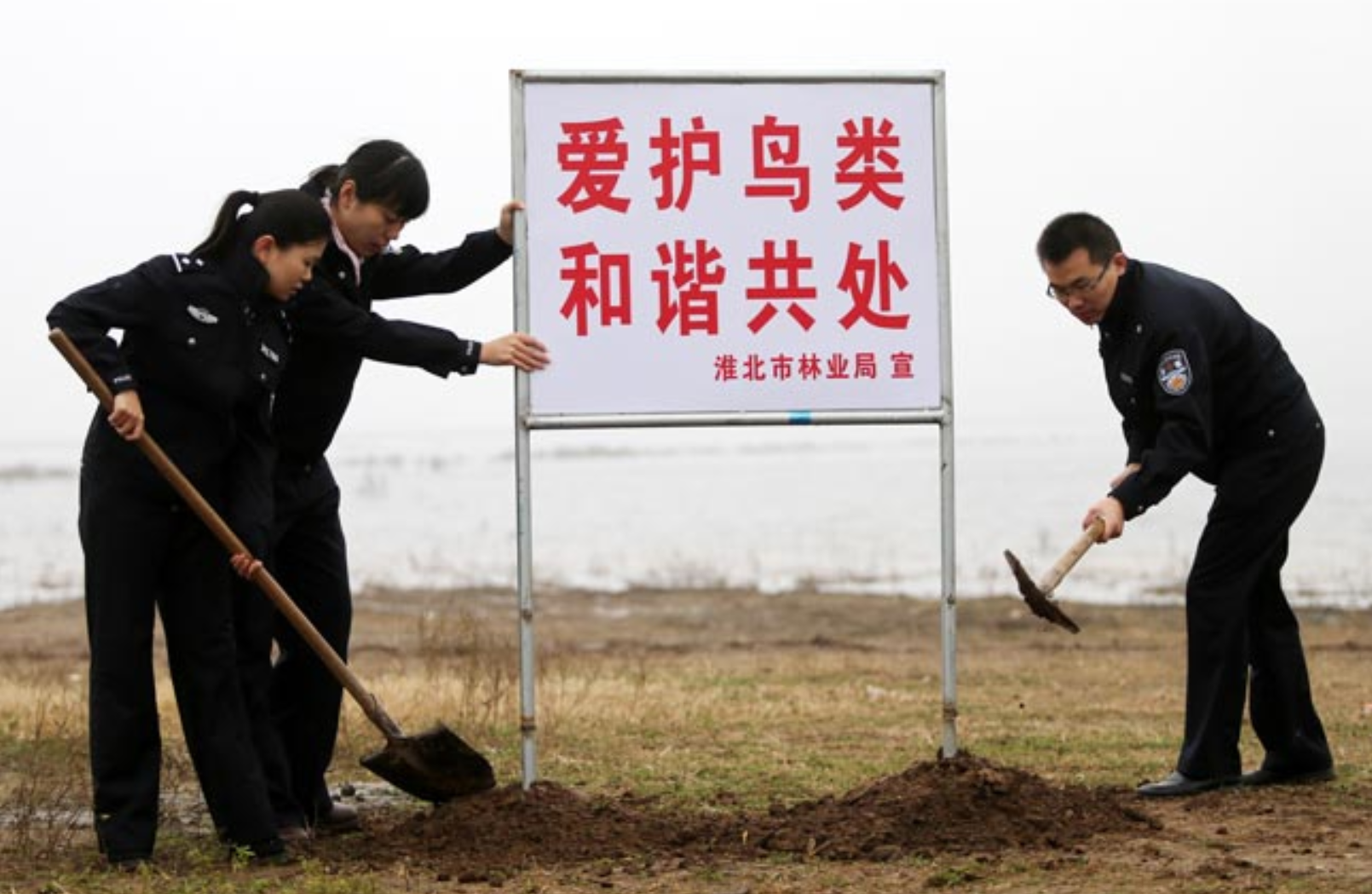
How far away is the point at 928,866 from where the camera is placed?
5.88m

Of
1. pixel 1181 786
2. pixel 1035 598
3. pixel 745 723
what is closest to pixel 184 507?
pixel 1035 598

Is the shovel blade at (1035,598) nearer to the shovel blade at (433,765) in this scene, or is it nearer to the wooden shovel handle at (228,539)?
the shovel blade at (433,765)

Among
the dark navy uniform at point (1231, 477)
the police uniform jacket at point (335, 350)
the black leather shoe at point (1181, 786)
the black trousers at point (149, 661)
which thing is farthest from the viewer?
the black leather shoe at point (1181, 786)

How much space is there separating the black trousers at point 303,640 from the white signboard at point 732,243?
748 millimetres

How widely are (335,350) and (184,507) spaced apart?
29.9 inches

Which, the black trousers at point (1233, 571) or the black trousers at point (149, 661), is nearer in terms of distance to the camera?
the black trousers at point (149, 661)

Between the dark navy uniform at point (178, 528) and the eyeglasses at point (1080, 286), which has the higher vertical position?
the eyeglasses at point (1080, 286)

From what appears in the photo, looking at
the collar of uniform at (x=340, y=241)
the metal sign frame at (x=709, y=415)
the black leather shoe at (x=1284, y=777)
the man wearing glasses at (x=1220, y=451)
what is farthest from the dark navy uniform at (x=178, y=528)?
the black leather shoe at (x=1284, y=777)

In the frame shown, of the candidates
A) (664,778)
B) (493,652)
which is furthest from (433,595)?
(664,778)

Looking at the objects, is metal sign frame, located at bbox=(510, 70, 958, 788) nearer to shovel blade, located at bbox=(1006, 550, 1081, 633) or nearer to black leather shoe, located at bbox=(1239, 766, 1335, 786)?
shovel blade, located at bbox=(1006, 550, 1081, 633)

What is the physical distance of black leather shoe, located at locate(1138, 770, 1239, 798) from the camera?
709 centimetres

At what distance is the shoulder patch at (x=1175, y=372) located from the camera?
6758 millimetres

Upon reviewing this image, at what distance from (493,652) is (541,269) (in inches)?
201

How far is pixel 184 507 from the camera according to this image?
6016 millimetres
